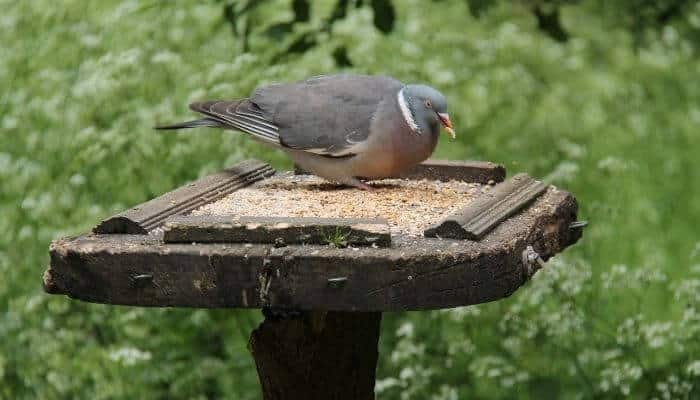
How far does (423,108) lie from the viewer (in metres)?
4.02

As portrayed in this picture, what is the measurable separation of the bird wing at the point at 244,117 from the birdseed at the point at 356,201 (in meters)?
0.20

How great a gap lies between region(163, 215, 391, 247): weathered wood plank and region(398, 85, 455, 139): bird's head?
0.76 m

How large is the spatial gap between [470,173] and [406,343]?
1.17 metres

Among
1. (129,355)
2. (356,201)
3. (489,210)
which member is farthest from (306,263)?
(129,355)

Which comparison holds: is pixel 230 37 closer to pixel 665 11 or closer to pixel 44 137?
pixel 44 137

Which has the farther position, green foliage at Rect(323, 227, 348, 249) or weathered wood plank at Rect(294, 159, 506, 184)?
weathered wood plank at Rect(294, 159, 506, 184)

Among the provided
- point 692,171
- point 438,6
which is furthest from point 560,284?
point 438,6

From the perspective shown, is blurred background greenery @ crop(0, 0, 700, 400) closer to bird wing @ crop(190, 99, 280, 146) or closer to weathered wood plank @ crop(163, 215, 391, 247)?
bird wing @ crop(190, 99, 280, 146)

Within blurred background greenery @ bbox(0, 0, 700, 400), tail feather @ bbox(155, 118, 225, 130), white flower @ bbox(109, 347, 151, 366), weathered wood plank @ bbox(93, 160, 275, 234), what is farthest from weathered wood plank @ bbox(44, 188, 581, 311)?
white flower @ bbox(109, 347, 151, 366)

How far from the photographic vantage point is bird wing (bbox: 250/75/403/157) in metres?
4.07

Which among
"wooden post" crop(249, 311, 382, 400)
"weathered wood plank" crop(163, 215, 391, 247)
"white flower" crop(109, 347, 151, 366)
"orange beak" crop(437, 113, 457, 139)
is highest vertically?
"weathered wood plank" crop(163, 215, 391, 247)

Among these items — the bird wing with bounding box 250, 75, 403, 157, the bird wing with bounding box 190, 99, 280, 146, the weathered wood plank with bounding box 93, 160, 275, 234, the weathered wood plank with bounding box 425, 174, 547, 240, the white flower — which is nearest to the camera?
the weathered wood plank with bounding box 425, 174, 547, 240

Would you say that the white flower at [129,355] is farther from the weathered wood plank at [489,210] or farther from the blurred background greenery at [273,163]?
the weathered wood plank at [489,210]

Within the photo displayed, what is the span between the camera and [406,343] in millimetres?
5367
